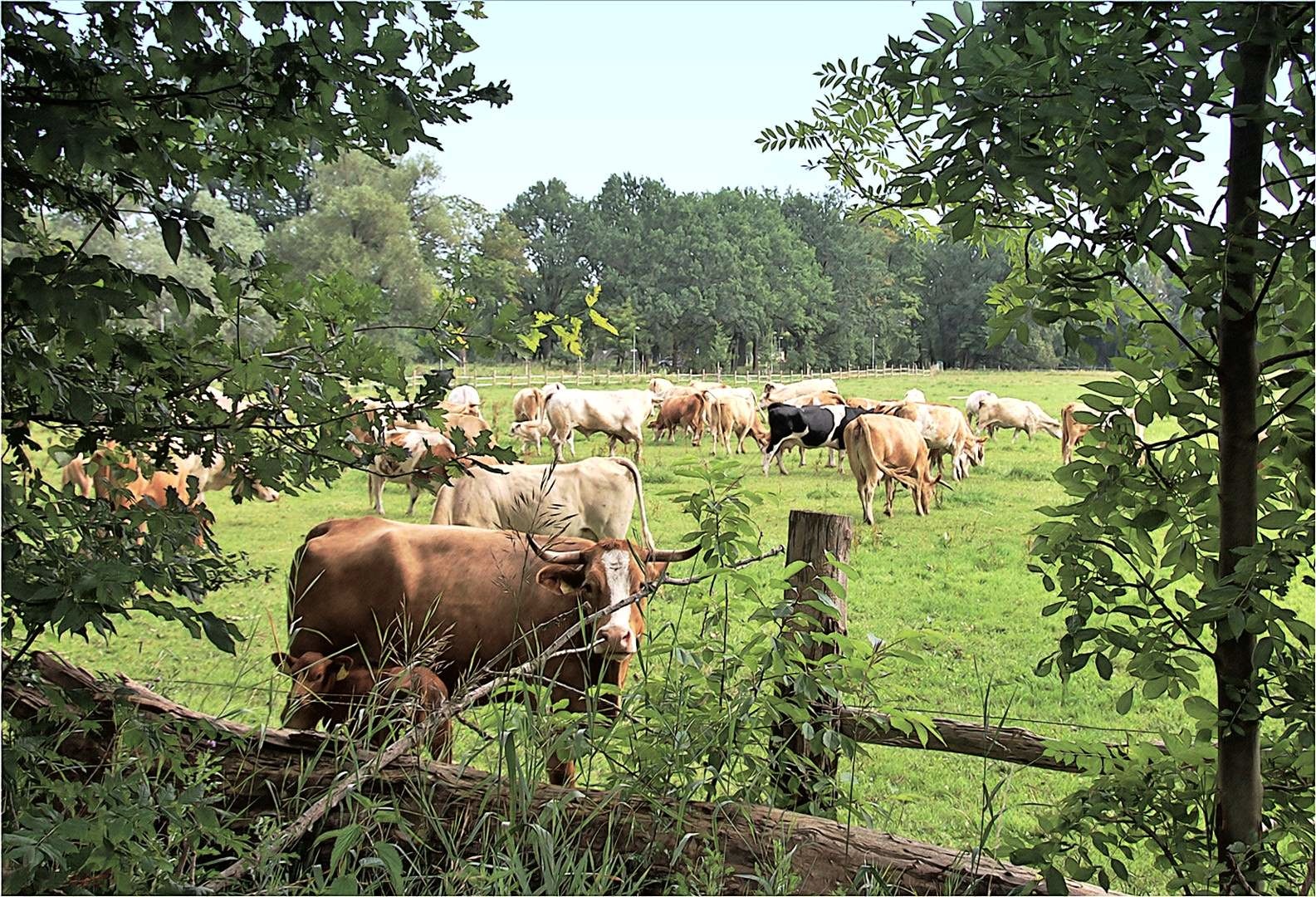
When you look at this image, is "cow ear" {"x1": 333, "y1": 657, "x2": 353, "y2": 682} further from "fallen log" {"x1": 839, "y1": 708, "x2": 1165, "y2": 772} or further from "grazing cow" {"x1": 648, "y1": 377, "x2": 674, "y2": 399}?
"grazing cow" {"x1": 648, "y1": 377, "x2": 674, "y2": 399}

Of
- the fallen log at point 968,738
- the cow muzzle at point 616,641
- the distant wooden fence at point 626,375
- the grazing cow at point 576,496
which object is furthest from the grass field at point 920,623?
the distant wooden fence at point 626,375

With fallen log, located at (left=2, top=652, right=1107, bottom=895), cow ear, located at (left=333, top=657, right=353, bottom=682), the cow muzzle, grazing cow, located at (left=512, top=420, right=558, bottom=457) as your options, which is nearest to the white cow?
grazing cow, located at (left=512, top=420, right=558, bottom=457)

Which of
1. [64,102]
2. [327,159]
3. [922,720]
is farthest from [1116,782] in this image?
[64,102]

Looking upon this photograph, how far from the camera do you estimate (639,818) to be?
52.5 inches

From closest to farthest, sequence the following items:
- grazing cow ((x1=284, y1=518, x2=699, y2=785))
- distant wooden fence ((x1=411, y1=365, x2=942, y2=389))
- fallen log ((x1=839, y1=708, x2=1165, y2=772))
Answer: fallen log ((x1=839, y1=708, x2=1165, y2=772)) < grazing cow ((x1=284, y1=518, x2=699, y2=785)) < distant wooden fence ((x1=411, y1=365, x2=942, y2=389))

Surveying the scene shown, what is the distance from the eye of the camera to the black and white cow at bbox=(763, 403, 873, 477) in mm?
7648

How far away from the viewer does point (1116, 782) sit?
1151 mm

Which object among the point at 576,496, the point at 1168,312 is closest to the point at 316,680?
the point at 1168,312

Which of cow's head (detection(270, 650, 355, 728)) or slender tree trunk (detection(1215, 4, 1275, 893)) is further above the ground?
slender tree trunk (detection(1215, 4, 1275, 893))

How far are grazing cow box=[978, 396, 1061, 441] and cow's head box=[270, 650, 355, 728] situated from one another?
8210 millimetres

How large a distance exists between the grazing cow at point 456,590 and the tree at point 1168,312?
1.08 m

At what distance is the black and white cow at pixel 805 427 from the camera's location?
7.65 metres

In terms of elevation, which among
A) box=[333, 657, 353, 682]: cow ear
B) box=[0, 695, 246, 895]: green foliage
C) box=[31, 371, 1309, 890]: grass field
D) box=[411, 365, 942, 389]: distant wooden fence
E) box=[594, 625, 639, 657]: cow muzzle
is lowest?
box=[31, 371, 1309, 890]: grass field

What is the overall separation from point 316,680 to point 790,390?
8255mm
